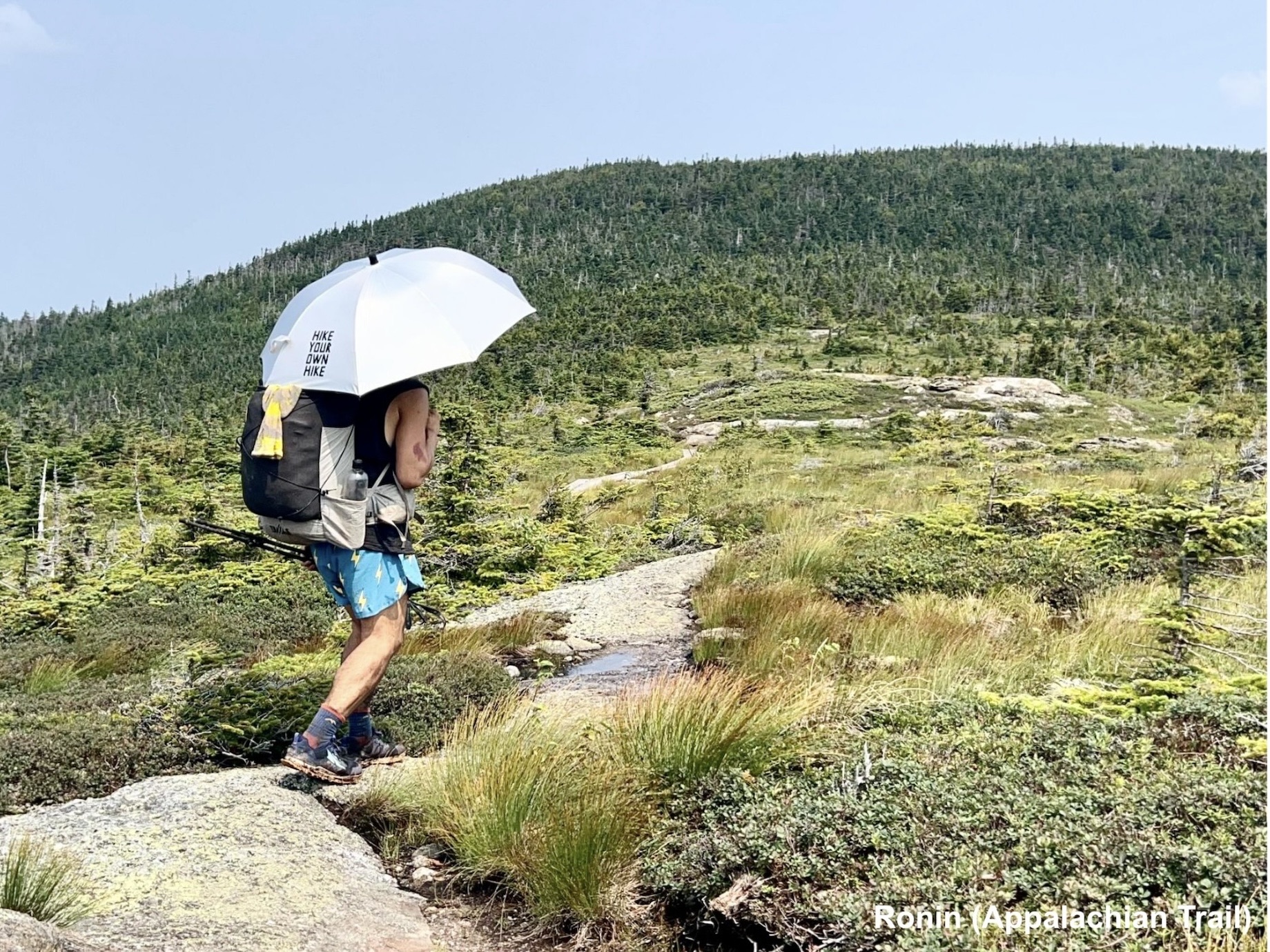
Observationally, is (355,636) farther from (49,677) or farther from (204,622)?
(204,622)

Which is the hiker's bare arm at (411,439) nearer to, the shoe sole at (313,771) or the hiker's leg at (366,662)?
the hiker's leg at (366,662)

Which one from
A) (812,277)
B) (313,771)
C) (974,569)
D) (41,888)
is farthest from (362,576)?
(812,277)

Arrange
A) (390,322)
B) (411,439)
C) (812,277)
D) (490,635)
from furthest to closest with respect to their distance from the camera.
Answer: (812,277) < (490,635) < (411,439) < (390,322)

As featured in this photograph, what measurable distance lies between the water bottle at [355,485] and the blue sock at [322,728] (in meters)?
0.98

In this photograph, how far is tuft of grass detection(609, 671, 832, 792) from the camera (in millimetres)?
3619

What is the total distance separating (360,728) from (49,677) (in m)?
5.13

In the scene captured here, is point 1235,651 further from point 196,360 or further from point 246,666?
point 196,360

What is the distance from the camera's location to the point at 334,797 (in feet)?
13.2

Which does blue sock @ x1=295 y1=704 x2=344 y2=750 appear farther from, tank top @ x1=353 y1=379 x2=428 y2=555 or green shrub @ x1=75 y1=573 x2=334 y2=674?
green shrub @ x1=75 y1=573 x2=334 y2=674

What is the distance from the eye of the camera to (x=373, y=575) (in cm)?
393

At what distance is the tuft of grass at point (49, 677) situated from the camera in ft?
24.7

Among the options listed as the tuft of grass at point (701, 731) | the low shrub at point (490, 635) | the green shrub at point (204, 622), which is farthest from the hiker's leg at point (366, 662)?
the green shrub at point (204, 622)

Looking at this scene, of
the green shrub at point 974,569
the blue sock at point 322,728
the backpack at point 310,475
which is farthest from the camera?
the green shrub at point 974,569

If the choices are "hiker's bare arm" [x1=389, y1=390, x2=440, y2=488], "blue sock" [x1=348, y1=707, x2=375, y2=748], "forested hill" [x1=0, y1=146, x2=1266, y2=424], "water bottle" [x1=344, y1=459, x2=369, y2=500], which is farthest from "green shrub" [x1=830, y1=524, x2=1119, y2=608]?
"forested hill" [x1=0, y1=146, x2=1266, y2=424]
